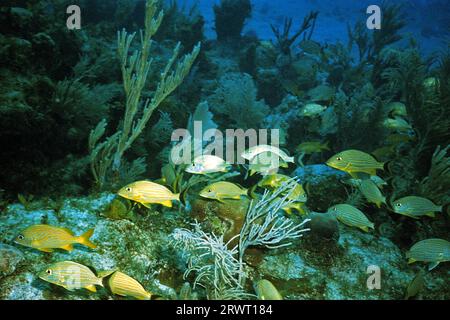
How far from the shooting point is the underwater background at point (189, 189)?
9.88 ft

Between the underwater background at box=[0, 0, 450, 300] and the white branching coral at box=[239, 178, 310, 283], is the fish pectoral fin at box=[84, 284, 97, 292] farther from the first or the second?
the white branching coral at box=[239, 178, 310, 283]

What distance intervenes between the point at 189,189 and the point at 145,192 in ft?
6.74

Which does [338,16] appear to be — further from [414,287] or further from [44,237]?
[44,237]

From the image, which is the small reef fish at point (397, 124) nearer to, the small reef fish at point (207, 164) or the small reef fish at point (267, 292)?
the small reef fish at point (207, 164)

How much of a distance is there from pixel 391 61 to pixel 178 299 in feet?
35.3

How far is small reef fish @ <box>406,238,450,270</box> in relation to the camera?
3.56m

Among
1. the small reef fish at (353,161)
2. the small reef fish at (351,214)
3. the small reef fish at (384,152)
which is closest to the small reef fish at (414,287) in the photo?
the small reef fish at (351,214)

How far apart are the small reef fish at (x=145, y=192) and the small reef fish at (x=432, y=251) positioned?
3.05 metres

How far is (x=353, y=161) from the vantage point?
3.95 meters

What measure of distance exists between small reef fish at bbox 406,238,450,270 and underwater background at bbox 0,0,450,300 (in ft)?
0.06

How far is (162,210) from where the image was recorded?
4.10m

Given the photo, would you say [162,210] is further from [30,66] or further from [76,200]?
[30,66]

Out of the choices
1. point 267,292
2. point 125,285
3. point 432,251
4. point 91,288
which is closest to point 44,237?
point 91,288
